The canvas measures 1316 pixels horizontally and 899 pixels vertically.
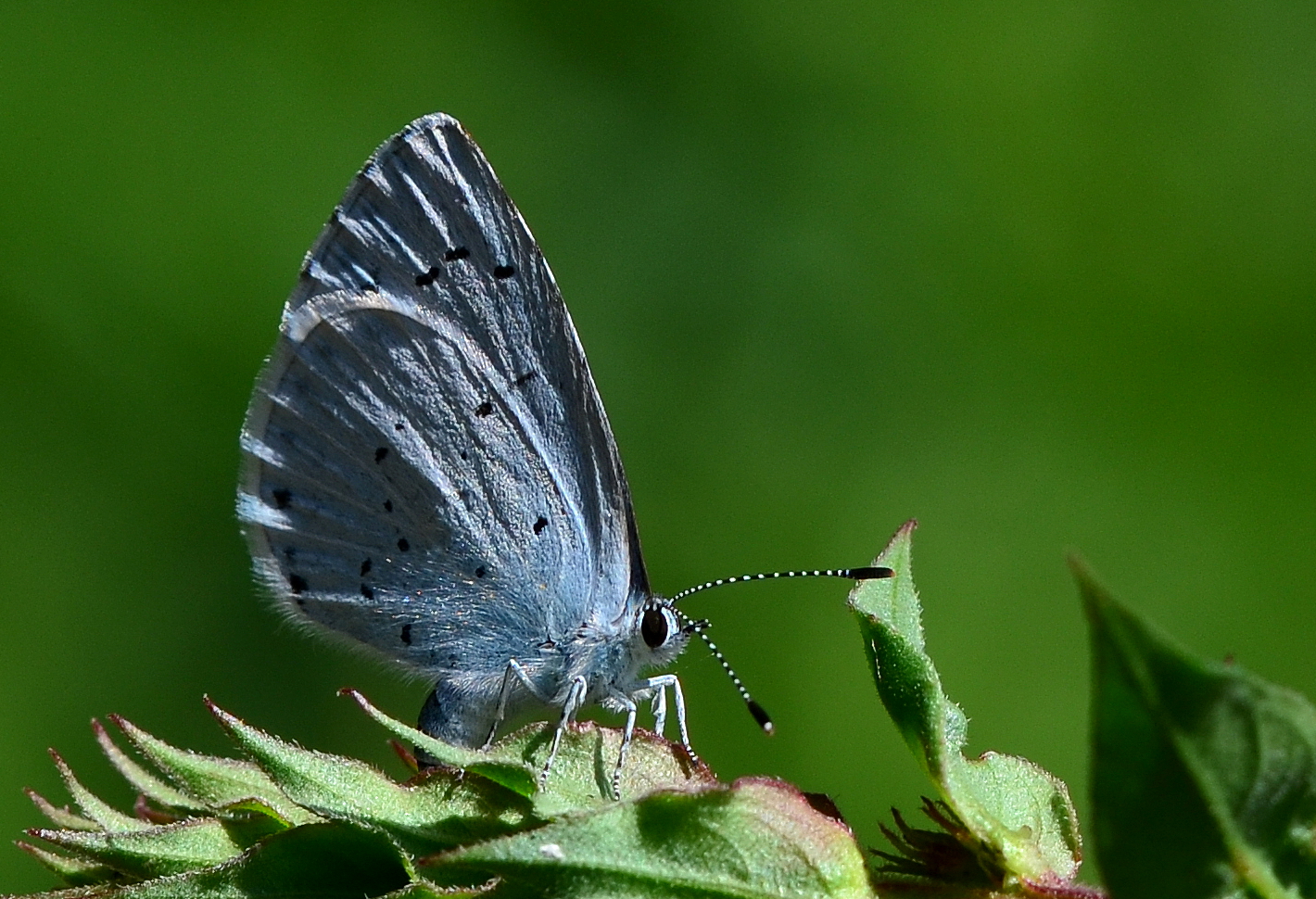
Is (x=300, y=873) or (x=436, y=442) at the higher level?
(x=436, y=442)

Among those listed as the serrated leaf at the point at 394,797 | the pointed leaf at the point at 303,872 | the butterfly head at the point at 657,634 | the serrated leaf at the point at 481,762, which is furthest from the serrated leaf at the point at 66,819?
the butterfly head at the point at 657,634

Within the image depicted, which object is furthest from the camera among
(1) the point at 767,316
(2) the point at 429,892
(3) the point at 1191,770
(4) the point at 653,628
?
(1) the point at 767,316

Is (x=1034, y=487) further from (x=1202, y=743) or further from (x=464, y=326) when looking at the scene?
(x=1202, y=743)

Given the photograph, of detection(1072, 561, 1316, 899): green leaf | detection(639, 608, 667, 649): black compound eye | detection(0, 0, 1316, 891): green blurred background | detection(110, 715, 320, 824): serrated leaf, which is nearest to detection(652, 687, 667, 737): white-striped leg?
detection(639, 608, 667, 649): black compound eye

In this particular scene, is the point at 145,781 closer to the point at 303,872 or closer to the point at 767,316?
the point at 303,872

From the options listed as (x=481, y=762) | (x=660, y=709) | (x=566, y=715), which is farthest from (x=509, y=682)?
(x=481, y=762)

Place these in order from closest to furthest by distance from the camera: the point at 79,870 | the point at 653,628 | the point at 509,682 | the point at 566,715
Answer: the point at 79,870, the point at 566,715, the point at 509,682, the point at 653,628
